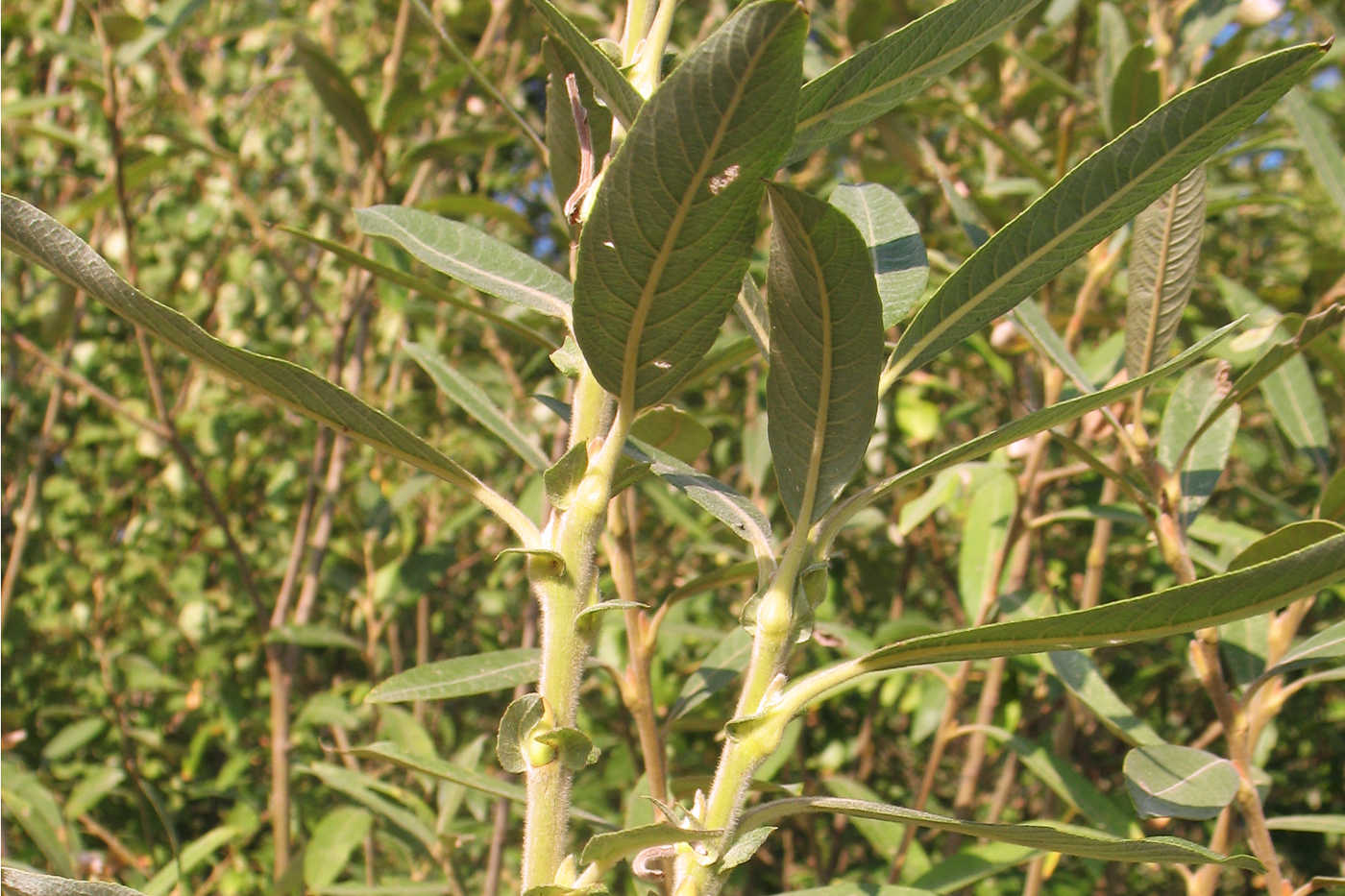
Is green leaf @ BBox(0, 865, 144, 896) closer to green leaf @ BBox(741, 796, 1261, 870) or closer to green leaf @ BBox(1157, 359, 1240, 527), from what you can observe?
green leaf @ BBox(741, 796, 1261, 870)

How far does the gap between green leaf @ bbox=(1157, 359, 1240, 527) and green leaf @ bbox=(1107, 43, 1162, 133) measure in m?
0.44

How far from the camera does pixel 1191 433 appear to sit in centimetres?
98

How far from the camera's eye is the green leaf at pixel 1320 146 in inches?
48.6

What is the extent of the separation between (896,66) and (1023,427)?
8.4 inches

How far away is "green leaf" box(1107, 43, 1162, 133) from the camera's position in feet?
4.30

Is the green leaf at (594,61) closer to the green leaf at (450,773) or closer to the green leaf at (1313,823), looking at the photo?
the green leaf at (450,773)

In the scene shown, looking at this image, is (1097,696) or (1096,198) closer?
(1096,198)

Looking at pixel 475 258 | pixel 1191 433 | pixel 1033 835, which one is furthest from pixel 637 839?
pixel 1191 433

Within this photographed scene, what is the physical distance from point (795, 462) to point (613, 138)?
9.4 inches

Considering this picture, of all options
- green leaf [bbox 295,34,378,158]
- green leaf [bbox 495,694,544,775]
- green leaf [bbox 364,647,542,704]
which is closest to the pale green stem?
green leaf [bbox 495,694,544,775]

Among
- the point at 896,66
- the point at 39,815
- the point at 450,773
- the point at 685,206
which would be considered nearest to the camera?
the point at 685,206

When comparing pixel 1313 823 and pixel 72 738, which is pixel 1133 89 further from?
pixel 72 738

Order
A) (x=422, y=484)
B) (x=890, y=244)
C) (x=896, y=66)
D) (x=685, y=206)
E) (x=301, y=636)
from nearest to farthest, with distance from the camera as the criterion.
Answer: (x=685, y=206), (x=896, y=66), (x=890, y=244), (x=301, y=636), (x=422, y=484)

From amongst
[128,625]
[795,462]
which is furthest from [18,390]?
[795,462]
